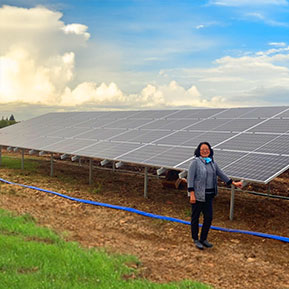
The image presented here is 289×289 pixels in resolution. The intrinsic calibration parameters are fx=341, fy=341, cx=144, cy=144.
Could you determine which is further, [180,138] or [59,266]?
[180,138]

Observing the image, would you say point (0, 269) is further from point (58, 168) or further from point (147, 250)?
point (58, 168)

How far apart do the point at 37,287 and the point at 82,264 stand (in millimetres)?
1202

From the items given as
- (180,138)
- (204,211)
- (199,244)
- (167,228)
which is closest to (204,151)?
(204,211)

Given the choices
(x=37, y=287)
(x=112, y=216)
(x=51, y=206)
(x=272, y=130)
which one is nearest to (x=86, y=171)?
(x=51, y=206)

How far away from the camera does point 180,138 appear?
1493cm

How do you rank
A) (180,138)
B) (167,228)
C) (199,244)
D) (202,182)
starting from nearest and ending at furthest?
(202,182) < (199,244) < (167,228) < (180,138)

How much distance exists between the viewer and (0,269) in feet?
22.2

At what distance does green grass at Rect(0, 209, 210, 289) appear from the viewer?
6215 mm

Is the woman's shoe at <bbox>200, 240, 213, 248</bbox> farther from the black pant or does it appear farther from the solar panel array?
the solar panel array

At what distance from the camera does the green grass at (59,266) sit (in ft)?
20.4

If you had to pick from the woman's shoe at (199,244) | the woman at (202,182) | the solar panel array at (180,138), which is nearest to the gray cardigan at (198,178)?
the woman at (202,182)

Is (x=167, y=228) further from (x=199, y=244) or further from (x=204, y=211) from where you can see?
(x=204, y=211)

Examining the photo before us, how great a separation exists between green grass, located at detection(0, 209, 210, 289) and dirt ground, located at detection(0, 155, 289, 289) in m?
0.48

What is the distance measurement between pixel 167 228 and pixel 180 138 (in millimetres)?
5347
